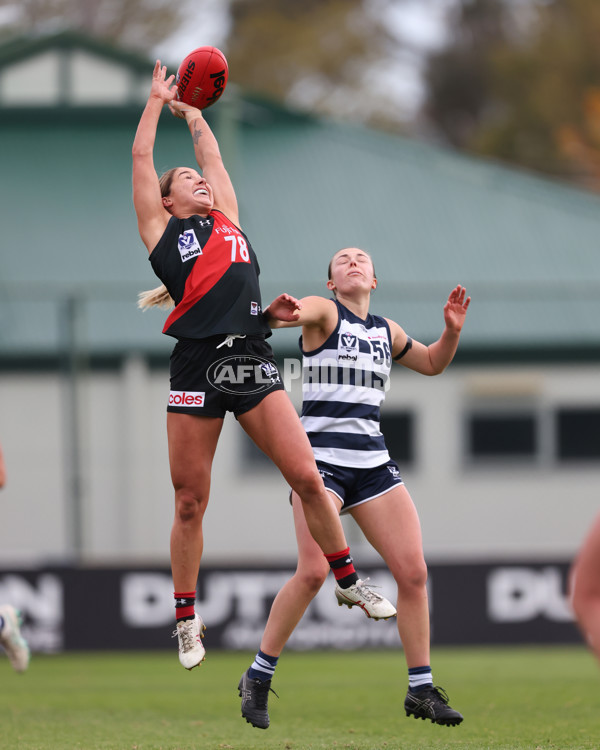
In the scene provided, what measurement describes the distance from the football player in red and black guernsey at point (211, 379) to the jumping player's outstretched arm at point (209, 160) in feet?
0.81

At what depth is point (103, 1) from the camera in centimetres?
2980

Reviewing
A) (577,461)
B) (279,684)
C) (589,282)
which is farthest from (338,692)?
(589,282)

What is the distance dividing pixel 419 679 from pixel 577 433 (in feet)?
34.1

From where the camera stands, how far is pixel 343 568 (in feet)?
18.6

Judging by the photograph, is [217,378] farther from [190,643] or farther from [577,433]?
[577,433]

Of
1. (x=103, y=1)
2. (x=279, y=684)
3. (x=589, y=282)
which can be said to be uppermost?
(x=103, y=1)

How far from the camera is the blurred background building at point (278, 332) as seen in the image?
1408 centimetres

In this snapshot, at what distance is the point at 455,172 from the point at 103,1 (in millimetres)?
14477

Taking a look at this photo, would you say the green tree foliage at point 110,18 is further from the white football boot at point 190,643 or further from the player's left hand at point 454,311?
the white football boot at point 190,643

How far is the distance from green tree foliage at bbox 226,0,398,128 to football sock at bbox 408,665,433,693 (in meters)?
28.0

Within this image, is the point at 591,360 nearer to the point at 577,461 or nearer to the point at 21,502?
the point at 577,461

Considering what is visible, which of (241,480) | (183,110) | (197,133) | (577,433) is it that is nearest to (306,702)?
(197,133)

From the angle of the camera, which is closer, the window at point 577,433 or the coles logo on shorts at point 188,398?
the coles logo on shorts at point 188,398

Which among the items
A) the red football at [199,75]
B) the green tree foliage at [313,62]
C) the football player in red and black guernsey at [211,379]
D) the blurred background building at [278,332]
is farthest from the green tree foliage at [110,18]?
the football player in red and black guernsey at [211,379]
